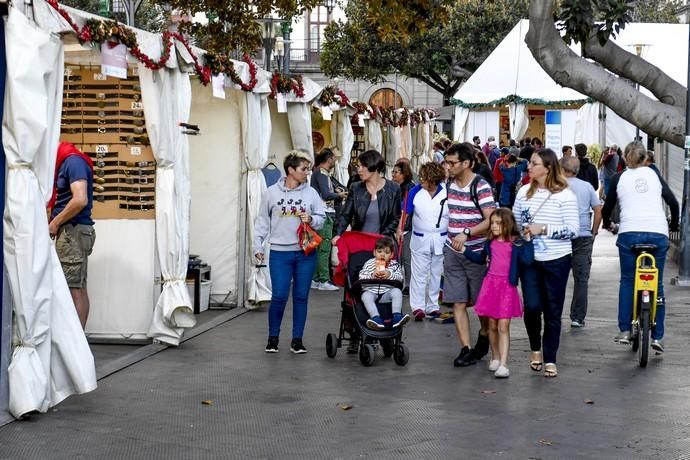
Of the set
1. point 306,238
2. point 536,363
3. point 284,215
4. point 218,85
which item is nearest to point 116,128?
point 218,85

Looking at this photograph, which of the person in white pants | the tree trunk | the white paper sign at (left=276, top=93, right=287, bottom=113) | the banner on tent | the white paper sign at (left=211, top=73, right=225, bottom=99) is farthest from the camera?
the banner on tent

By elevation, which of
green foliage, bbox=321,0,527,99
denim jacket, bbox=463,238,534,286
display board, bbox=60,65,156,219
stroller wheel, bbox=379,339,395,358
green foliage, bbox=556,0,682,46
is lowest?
stroller wheel, bbox=379,339,395,358

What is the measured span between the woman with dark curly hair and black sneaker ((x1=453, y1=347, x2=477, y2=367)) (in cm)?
162

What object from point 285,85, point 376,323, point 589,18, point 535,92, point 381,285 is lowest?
point 376,323

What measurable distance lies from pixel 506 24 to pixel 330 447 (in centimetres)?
5627

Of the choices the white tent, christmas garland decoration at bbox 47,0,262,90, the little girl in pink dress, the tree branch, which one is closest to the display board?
christmas garland decoration at bbox 47,0,262,90

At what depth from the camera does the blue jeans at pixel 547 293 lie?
31.5 ft

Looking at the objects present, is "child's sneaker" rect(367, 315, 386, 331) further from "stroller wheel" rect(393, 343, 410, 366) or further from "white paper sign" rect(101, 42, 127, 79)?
"white paper sign" rect(101, 42, 127, 79)

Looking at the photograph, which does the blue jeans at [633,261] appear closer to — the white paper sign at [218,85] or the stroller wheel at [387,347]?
the stroller wheel at [387,347]

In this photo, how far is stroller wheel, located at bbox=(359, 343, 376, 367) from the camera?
400 inches

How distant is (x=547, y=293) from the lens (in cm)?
967

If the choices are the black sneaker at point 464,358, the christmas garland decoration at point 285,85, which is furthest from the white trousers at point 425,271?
the black sneaker at point 464,358

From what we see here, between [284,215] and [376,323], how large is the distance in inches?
49.5

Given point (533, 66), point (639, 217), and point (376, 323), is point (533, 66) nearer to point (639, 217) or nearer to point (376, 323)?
point (639, 217)
